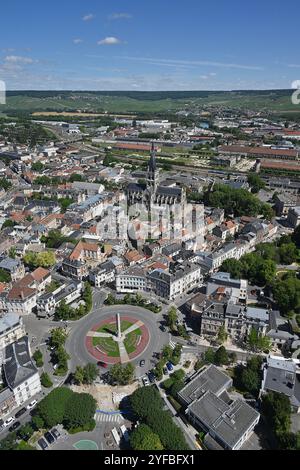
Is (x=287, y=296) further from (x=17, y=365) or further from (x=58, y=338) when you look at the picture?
(x=17, y=365)

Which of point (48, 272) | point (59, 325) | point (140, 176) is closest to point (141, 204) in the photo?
point (140, 176)

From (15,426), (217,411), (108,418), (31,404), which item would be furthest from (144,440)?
(31,404)

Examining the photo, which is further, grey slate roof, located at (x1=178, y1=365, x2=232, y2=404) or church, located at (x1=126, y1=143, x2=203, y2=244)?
church, located at (x1=126, y1=143, x2=203, y2=244)

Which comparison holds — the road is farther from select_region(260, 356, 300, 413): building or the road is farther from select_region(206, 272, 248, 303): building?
select_region(260, 356, 300, 413): building

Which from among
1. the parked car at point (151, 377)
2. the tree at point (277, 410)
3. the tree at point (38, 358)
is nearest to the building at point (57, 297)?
the tree at point (38, 358)

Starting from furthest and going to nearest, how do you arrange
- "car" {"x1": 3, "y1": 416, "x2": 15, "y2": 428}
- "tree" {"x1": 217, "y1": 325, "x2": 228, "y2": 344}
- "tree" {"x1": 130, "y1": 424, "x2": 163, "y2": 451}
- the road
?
"tree" {"x1": 217, "y1": 325, "x2": 228, "y2": 344} < the road < "car" {"x1": 3, "y1": 416, "x2": 15, "y2": 428} < "tree" {"x1": 130, "y1": 424, "x2": 163, "y2": 451}

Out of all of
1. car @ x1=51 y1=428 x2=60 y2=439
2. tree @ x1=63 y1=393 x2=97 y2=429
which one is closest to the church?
tree @ x1=63 y1=393 x2=97 y2=429
